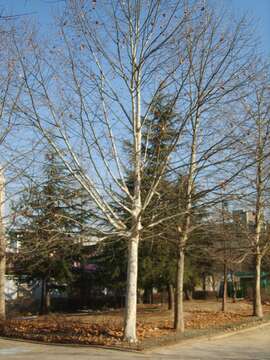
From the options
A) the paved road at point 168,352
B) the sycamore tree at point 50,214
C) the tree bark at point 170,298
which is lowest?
the paved road at point 168,352

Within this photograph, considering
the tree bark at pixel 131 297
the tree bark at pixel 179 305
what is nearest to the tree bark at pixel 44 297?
the tree bark at pixel 179 305

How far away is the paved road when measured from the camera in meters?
11.2

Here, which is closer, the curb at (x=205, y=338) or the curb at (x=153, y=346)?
the curb at (x=153, y=346)

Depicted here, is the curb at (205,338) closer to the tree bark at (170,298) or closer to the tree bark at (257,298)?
the tree bark at (257,298)

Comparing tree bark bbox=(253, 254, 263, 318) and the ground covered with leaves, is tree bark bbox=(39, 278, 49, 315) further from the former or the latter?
tree bark bbox=(253, 254, 263, 318)

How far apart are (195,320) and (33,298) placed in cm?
1847

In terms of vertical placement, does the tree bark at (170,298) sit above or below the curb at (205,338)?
above

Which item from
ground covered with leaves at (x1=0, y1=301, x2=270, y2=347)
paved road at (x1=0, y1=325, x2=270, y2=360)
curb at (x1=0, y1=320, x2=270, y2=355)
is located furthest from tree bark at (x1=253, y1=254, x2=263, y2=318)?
paved road at (x1=0, y1=325, x2=270, y2=360)

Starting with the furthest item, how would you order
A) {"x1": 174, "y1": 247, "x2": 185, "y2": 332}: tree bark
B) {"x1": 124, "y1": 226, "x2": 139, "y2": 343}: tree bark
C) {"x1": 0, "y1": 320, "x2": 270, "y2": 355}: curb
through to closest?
{"x1": 174, "y1": 247, "x2": 185, "y2": 332}: tree bark < {"x1": 124, "y1": 226, "x2": 139, "y2": 343}: tree bark < {"x1": 0, "y1": 320, "x2": 270, "y2": 355}: curb

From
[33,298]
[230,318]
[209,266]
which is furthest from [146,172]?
[33,298]

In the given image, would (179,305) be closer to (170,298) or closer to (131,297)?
(131,297)

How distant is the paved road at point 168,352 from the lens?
11.2 meters

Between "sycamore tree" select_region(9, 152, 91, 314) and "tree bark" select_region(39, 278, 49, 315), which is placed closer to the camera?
"sycamore tree" select_region(9, 152, 91, 314)

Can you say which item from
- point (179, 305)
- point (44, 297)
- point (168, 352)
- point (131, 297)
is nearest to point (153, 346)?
point (168, 352)
